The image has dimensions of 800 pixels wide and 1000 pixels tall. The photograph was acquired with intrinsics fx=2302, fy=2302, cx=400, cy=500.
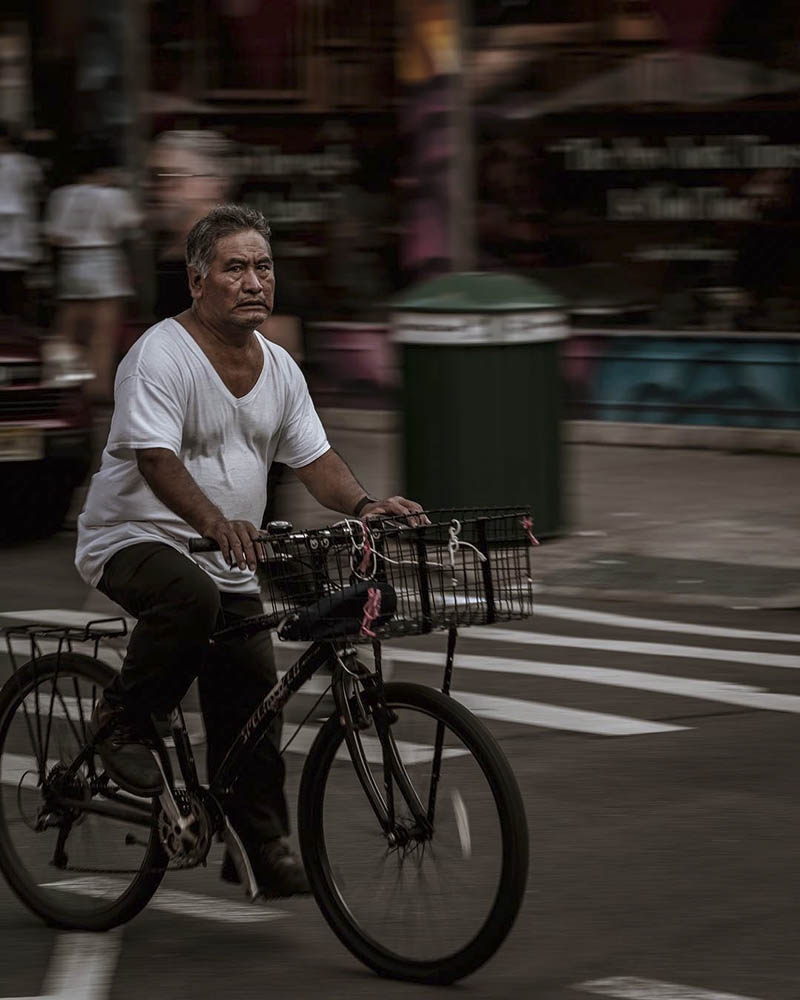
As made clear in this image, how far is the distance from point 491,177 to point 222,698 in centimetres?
1097

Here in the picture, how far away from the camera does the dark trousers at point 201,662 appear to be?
4.97m

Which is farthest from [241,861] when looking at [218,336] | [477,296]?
[477,296]

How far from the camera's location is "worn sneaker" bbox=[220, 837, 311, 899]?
5137 mm

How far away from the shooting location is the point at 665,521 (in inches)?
476

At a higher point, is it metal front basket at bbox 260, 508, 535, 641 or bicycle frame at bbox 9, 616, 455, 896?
metal front basket at bbox 260, 508, 535, 641

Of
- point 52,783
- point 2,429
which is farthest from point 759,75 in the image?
point 52,783

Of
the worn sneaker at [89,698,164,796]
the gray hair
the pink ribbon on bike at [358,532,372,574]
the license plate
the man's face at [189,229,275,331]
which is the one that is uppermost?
the gray hair

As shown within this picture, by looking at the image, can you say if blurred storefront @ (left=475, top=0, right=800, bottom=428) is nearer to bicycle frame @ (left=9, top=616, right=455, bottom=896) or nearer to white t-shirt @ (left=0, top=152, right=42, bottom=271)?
white t-shirt @ (left=0, top=152, right=42, bottom=271)

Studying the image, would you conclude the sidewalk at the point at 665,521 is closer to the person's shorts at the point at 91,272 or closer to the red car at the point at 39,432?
Answer: the red car at the point at 39,432

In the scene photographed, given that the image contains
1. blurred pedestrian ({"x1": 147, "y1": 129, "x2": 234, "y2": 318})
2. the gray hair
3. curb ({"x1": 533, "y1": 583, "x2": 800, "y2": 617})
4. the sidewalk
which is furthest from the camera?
the sidewalk

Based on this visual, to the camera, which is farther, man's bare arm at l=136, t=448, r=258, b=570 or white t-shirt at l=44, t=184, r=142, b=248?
white t-shirt at l=44, t=184, r=142, b=248

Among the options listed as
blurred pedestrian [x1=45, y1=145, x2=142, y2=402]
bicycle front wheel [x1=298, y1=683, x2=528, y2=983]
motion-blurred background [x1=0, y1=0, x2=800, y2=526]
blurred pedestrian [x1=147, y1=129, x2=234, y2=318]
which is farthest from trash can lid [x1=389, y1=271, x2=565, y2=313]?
bicycle front wheel [x1=298, y1=683, x2=528, y2=983]

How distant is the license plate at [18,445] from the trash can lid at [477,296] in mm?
1951

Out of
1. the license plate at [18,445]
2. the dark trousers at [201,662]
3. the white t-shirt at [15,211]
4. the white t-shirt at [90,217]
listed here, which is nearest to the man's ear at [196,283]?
the dark trousers at [201,662]
